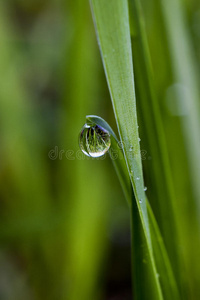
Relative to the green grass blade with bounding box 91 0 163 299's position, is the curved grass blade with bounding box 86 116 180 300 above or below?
below

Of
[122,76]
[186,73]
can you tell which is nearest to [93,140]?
[122,76]

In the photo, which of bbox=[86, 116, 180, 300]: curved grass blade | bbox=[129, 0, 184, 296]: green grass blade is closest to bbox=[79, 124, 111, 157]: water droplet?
bbox=[86, 116, 180, 300]: curved grass blade

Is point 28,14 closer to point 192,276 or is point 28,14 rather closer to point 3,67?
point 3,67

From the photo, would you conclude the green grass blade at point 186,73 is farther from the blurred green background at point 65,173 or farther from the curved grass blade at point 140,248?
the curved grass blade at point 140,248

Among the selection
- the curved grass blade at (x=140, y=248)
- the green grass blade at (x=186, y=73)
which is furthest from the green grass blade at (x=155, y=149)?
the green grass blade at (x=186, y=73)

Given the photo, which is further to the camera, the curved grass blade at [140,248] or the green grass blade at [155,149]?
the green grass blade at [155,149]

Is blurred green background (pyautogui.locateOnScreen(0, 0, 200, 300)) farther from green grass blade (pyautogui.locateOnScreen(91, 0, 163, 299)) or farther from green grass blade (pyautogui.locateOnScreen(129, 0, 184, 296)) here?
green grass blade (pyautogui.locateOnScreen(91, 0, 163, 299))

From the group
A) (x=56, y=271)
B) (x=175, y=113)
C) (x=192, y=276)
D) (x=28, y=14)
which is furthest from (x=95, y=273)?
(x=28, y=14)

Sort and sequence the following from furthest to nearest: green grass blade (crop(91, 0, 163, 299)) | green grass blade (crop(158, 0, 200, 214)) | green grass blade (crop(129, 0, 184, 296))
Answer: green grass blade (crop(158, 0, 200, 214)), green grass blade (crop(129, 0, 184, 296)), green grass blade (crop(91, 0, 163, 299))

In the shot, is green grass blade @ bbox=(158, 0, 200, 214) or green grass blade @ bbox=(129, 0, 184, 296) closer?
green grass blade @ bbox=(129, 0, 184, 296)
